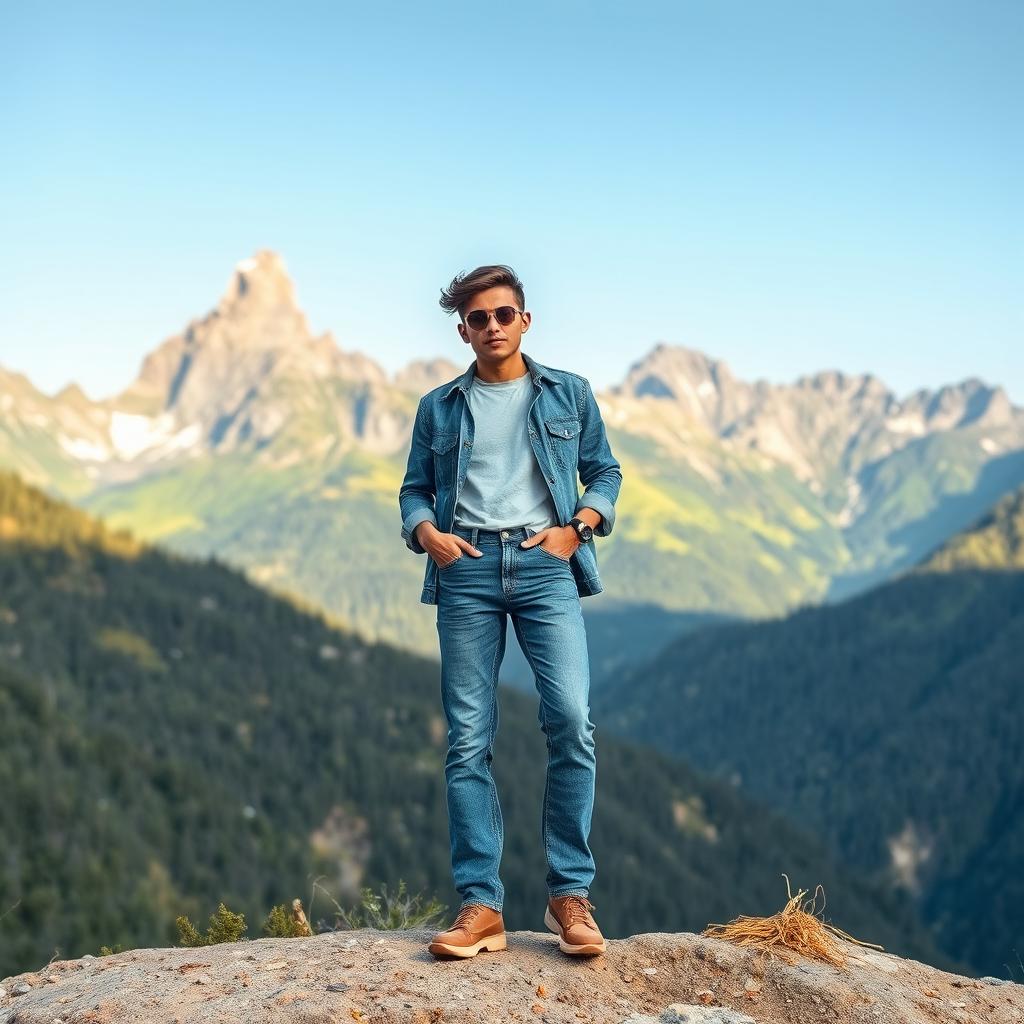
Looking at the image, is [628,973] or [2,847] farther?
[2,847]

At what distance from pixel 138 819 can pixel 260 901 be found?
16.8 meters

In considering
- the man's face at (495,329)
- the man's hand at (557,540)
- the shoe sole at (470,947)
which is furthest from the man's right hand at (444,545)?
the shoe sole at (470,947)

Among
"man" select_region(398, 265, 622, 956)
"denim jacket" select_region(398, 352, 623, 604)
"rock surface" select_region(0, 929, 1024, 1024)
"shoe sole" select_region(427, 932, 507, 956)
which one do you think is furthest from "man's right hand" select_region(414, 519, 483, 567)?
"rock surface" select_region(0, 929, 1024, 1024)

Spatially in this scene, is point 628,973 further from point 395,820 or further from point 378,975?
point 395,820

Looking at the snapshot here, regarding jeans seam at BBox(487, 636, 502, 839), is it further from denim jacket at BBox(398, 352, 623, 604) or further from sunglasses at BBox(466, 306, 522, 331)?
sunglasses at BBox(466, 306, 522, 331)

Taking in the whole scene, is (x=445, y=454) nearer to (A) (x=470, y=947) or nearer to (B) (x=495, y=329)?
(B) (x=495, y=329)

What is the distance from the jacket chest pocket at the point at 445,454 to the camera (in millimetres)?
11320

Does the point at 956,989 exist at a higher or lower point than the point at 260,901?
higher

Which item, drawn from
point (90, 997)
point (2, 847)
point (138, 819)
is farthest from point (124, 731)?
point (90, 997)

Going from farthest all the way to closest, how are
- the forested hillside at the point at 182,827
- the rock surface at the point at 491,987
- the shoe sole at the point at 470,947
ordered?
the forested hillside at the point at 182,827, the shoe sole at the point at 470,947, the rock surface at the point at 491,987

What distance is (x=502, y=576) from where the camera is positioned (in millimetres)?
11000

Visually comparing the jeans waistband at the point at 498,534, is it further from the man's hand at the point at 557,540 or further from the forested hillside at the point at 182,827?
the forested hillside at the point at 182,827

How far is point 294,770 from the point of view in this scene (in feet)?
627

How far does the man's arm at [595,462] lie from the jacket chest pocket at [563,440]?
23cm
